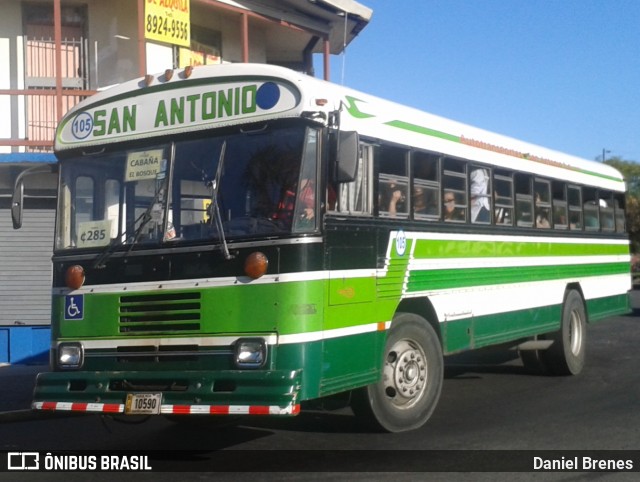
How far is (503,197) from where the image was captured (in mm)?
10547

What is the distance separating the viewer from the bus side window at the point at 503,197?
34.0 feet

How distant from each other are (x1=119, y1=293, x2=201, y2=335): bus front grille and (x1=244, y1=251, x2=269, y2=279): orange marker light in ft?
1.71

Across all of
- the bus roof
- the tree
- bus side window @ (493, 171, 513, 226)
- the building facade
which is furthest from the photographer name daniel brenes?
the tree

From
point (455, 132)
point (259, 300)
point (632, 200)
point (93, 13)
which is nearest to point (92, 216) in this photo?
point (259, 300)

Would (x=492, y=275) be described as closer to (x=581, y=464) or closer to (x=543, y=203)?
(x=543, y=203)

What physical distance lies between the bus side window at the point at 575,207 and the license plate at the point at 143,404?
758cm

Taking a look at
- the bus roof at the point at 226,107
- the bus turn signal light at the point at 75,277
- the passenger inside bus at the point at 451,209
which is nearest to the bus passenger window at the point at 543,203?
the passenger inside bus at the point at 451,209

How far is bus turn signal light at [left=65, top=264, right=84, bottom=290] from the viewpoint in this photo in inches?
297

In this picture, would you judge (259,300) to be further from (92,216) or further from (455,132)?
(455,132)

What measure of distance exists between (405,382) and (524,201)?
12.6ft

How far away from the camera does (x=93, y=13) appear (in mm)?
15695

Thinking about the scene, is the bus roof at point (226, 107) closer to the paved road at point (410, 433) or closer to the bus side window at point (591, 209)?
the paved road at point (410, 433)

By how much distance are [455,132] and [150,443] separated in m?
4.52

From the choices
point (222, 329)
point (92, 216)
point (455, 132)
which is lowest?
point (222, 329)
